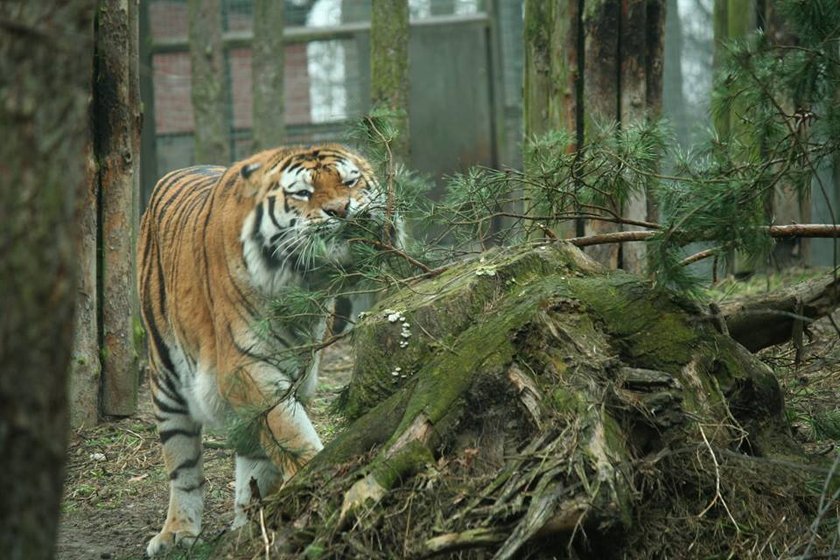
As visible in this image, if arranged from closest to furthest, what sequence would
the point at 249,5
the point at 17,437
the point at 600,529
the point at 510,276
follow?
the point at 17,437, the point at 600,529, the point at 510,276, the point at 249,5

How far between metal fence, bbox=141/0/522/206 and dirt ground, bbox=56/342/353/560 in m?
5.91

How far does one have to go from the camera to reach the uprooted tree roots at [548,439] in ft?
10.4

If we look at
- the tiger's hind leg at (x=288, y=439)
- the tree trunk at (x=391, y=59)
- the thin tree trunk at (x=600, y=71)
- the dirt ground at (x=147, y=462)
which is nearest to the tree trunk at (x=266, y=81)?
the tree trunk at (x=391, y=59)

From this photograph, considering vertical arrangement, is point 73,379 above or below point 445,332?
below

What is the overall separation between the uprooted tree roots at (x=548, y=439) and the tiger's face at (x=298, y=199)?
0.80m

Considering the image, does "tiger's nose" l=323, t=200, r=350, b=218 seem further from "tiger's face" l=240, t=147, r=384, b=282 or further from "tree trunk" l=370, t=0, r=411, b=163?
"tree trunk" l=370, t=0, r=411, b=163

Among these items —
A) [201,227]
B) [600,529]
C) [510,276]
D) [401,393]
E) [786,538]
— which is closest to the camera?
[600,529]

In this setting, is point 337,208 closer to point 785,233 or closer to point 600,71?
point 785,233

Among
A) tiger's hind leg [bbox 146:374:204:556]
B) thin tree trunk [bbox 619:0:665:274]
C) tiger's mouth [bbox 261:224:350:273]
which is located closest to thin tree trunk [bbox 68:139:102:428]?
tiger's hind leg [bbox 146:374:204:556]

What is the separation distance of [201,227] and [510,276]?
78.5 inches

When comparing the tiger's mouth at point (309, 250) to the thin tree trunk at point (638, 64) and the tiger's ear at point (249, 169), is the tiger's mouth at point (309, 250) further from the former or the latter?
the thin tree trunk at point (638, 64)

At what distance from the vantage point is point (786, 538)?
3.40m

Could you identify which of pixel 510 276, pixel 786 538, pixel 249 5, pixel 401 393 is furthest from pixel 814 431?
pixel 249 5

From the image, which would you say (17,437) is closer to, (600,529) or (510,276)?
(600,529)
